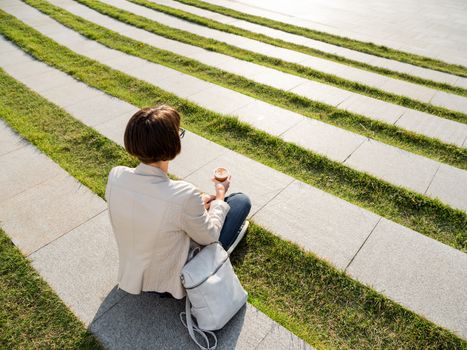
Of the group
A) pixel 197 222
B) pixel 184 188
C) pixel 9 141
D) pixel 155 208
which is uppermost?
pixel 184 188

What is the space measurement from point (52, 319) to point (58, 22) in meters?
9.40

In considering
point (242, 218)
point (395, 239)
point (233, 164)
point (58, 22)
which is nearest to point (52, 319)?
point (242, 218)

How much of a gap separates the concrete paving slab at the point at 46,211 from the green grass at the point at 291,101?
3596 millimetres

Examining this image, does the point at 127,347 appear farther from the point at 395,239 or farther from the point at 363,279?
the point at 395,239

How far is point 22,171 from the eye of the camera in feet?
14.7

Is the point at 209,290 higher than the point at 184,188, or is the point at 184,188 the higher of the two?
the point at 184,188

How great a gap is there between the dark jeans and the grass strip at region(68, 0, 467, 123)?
4679 millimetres

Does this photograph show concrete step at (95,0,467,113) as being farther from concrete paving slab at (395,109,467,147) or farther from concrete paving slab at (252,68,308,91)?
concrete paving slab at (252,68,308,91)

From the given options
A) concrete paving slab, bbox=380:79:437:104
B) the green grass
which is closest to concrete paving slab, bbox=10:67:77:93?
the green grass

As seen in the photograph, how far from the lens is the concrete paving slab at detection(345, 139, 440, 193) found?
4.55 m

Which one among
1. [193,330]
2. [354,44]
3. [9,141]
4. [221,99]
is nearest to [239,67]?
[221,99]

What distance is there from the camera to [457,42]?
35.7 ft

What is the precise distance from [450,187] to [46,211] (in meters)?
4.89

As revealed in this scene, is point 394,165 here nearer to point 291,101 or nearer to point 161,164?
point 291,101
